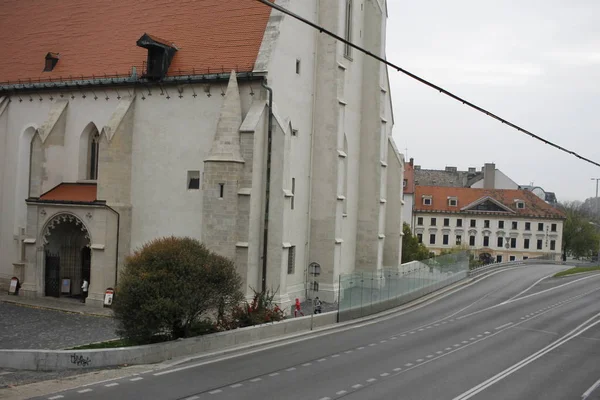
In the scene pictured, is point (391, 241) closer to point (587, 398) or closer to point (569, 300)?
point (569, 300)

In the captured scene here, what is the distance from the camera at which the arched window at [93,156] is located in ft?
109

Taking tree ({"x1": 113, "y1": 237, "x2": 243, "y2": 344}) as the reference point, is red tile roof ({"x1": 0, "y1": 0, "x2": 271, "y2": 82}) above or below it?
above

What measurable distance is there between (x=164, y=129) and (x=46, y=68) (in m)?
8.96

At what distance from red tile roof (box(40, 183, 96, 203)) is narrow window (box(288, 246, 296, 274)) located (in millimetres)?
9591

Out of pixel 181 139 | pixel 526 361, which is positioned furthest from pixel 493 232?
pixel 526 361

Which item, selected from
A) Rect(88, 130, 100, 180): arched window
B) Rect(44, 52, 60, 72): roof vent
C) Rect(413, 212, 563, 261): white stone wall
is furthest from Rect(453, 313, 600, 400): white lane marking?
Rect(413, 212, 563, 261): white stone wall

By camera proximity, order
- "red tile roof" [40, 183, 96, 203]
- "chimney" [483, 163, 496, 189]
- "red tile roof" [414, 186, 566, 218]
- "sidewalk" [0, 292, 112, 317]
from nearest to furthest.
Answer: "sidewalk" [0, 292, 112, 317], "red tile roof" [40, 183, 96, 203], "red tile roof" [414, 186, 566, 218], "chimney" [483, 163, 496, 189]

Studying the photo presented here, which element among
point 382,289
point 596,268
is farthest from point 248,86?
point 596,268

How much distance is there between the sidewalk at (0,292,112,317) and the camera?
28078 mm

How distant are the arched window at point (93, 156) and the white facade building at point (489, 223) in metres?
59.2

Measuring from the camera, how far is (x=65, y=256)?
105 ft

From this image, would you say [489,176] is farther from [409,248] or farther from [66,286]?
[66,286]

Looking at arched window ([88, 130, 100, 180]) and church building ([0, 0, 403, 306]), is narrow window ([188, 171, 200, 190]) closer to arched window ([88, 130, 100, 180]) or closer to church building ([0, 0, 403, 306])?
church building ([0, 0, 403, 306])

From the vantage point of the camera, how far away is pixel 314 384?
16.1 m
